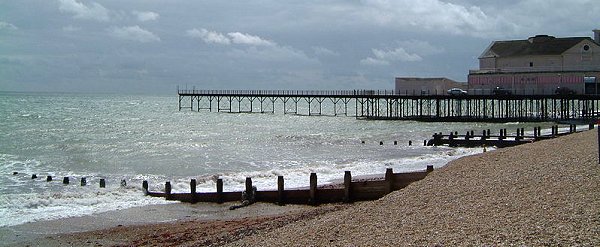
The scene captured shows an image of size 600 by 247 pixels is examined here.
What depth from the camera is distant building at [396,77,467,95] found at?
68.4 meters

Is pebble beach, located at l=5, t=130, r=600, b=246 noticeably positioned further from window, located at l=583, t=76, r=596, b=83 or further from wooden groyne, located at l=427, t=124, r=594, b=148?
window, located at l=583, t=76, r=596, b=83

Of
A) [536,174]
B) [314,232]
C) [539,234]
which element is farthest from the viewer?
[536,174]

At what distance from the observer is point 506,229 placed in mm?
8406

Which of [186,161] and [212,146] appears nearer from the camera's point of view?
[186,161]

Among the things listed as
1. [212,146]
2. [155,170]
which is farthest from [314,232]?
[212,146]

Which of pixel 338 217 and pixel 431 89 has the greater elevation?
pixel 431 89

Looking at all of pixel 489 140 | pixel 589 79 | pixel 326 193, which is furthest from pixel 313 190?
pixel 589 79

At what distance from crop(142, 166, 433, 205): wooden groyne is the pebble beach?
1.85ft

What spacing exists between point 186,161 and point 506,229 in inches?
939

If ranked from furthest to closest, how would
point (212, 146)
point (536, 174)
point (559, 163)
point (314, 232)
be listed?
point (212, 146) → point (559, 163) → point (536, 174) → point (314, 232)

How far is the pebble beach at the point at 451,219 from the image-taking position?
831cm

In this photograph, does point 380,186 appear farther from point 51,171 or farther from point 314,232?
point 51,171

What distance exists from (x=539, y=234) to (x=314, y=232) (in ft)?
11.5

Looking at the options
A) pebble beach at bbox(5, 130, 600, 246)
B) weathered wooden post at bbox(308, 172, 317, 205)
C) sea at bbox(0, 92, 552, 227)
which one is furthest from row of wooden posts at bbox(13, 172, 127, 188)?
weathered wooden post at bbox(308, 172, 317, 205)
